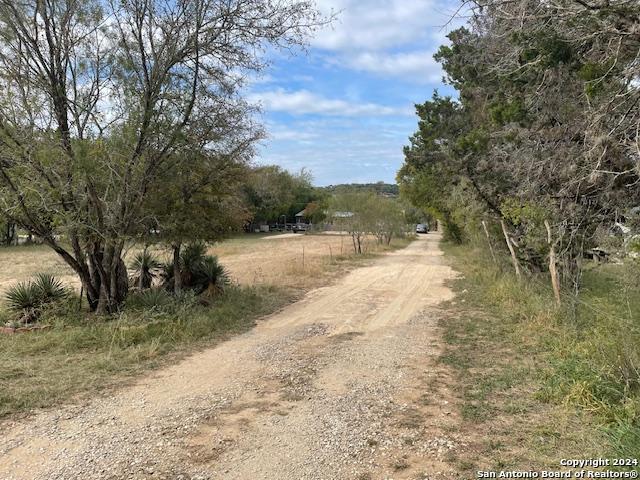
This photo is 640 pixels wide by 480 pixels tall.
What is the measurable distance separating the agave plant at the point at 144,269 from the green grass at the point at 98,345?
208cm

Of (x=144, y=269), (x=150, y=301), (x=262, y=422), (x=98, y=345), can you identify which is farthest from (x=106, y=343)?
(x=144, y=269)

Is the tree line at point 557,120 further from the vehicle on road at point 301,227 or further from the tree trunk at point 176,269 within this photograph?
the vehicle on road at point 301,227

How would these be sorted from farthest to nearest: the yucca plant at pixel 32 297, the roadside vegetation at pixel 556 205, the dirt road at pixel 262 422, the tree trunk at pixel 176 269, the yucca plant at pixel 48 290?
1. the tree trunk at pixel 176 269
2. the yucca plant at pixel 48 290
3. the yucca plant at pixel 32 297
4. the roadside vegetation at pixel 556 205
5. the dirt road at pixel 262 422

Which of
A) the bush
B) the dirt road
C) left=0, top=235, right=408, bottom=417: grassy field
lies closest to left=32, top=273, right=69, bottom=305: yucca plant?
left=0, top=235, right=408, bottom=417: grassy field

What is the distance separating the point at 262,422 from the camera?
181 inches

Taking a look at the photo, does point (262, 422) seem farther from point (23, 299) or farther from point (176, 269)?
Result: point (176, 269)

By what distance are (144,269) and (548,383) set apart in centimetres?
940

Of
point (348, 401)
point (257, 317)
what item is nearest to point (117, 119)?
point (257, 317)

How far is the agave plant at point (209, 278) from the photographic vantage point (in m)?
11.6

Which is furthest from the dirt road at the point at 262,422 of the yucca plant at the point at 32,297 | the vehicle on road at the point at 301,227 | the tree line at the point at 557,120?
the vehicle on road at the point at 301,227

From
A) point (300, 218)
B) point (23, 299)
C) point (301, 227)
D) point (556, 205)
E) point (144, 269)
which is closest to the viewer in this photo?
point (556, 205)

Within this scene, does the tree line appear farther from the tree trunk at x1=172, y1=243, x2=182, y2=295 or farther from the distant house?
the distant house

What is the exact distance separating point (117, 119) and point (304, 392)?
6.34 m

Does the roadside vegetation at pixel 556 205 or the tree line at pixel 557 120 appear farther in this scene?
the tree line at pixel 557 120
